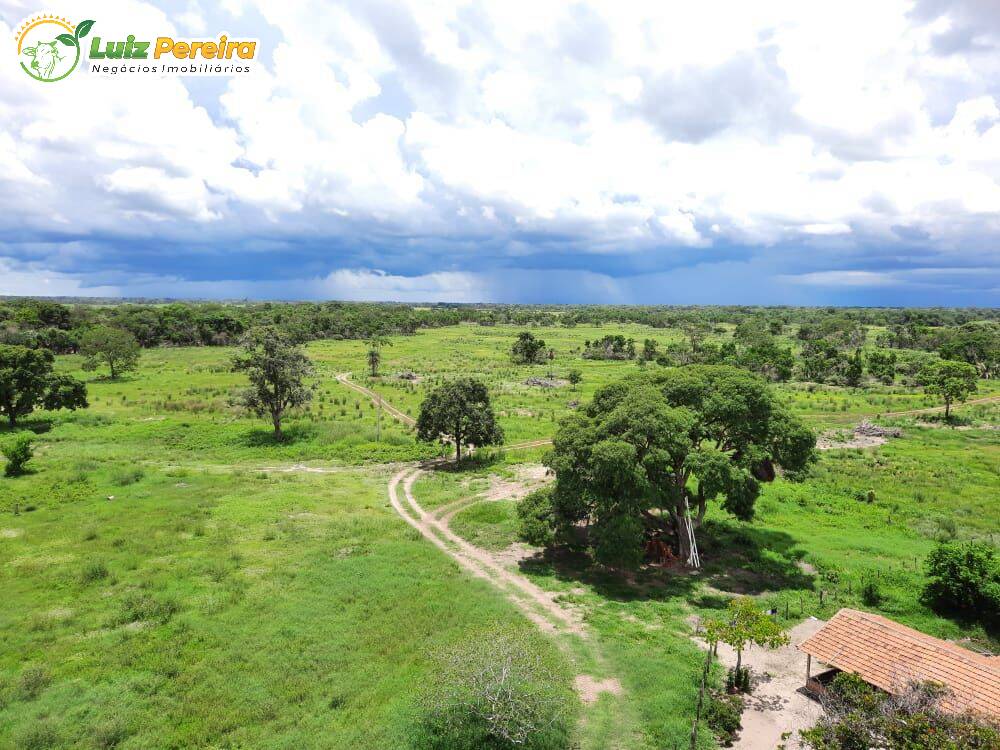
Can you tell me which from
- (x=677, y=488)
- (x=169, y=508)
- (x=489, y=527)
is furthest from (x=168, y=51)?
(x=677, y=488)

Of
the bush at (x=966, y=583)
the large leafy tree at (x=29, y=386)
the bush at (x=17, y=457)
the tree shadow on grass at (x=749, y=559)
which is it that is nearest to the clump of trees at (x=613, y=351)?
the tree shadow on grass at (x=749, y=559)

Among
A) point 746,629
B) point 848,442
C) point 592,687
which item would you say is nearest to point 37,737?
point 592,687

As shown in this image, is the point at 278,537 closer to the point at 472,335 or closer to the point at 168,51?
the point at 168,51

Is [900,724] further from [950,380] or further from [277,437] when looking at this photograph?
[950,380]

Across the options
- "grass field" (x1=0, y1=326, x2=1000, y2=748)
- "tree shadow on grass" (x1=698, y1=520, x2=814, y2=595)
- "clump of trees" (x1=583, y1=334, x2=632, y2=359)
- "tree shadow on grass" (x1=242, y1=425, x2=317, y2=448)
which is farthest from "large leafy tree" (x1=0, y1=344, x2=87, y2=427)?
"clump of trees" (x1=583, y1=334, x2=632, y2=359)

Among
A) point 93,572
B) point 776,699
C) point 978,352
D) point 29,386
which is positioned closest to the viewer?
point 776,699

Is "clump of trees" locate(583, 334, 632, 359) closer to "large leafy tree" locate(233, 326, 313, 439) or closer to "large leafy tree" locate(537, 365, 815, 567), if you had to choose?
"large leafy tree" locate(233, 326, 313, 439)

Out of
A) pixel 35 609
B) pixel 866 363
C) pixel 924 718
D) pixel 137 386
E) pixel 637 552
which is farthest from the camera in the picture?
pixel 866 363
